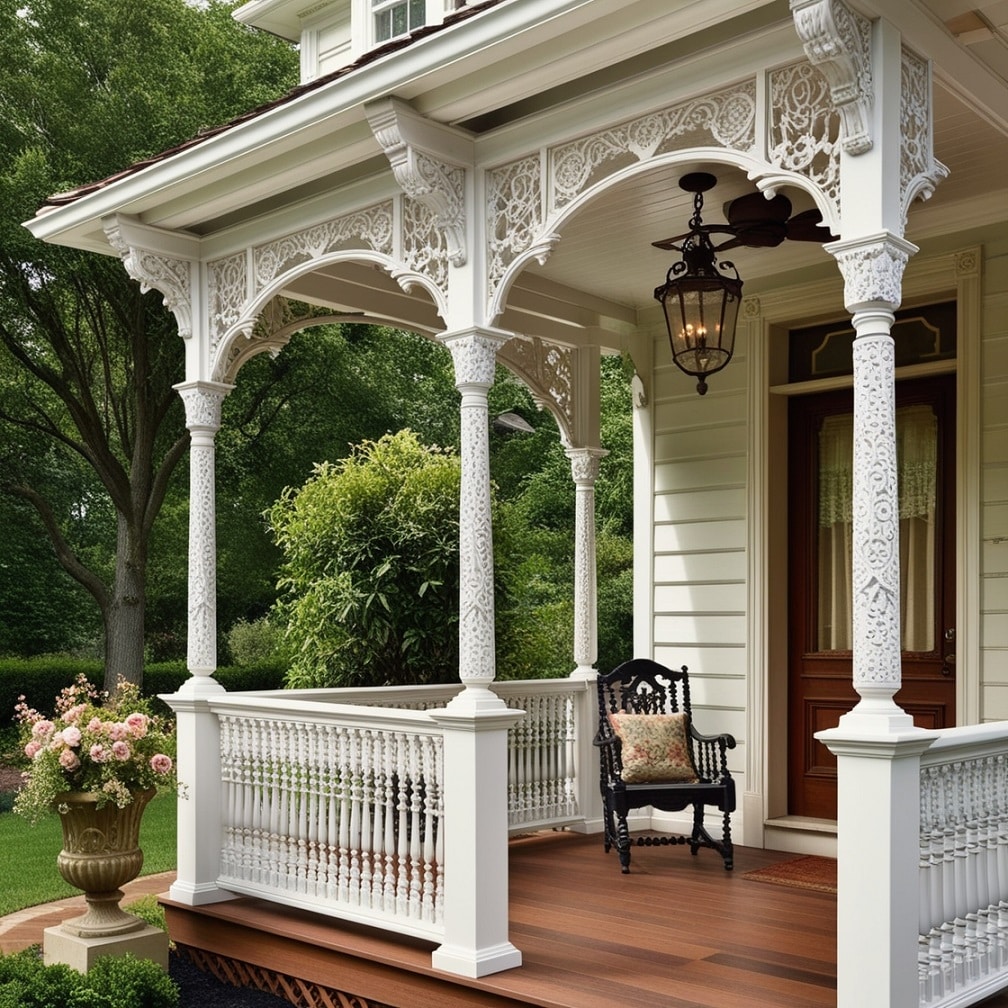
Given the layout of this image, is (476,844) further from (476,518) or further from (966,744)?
(966,744)

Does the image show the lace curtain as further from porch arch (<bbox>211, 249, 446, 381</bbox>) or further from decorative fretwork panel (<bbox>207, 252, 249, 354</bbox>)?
decorative fretwork panel (<bbox>207, 252, 249, 354</bbox>)

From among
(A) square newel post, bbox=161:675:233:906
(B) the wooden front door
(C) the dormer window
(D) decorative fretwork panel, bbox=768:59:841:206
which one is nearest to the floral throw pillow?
(B) the wooden front door

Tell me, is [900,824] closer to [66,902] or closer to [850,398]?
[850,398]

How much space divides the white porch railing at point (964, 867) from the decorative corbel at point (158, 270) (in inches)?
152

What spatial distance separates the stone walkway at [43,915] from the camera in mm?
6018

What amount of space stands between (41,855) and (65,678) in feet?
22.2

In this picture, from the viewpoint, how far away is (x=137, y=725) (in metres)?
5.25

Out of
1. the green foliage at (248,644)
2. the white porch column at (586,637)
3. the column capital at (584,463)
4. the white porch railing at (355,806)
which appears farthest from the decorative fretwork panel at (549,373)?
the green foliage at (248,644)

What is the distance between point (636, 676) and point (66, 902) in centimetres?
335

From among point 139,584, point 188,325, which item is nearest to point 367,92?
point 188,325

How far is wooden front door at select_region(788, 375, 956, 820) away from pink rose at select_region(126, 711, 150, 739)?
3.25 m

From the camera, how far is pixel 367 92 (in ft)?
14.8

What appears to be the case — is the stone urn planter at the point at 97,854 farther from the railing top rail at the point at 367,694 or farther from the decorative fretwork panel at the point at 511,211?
the decorative fretwork panel at the point at 511,211

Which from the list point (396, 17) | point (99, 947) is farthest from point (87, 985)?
point (396, 17)
